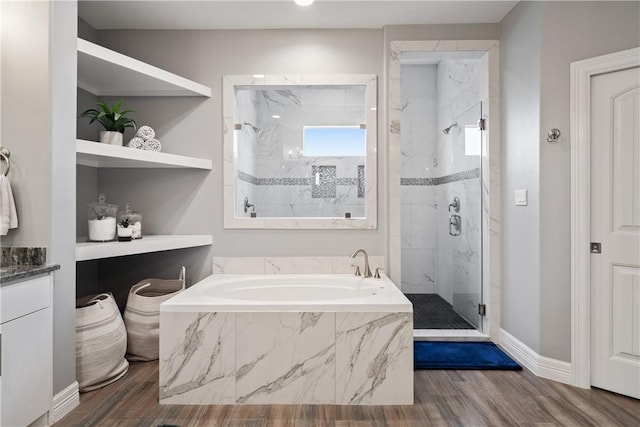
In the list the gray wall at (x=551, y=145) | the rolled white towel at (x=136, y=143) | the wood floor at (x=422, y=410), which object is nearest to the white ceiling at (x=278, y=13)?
the gray wall at (x=551, y=145)

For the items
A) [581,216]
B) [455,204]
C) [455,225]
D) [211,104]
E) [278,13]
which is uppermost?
[278,13]

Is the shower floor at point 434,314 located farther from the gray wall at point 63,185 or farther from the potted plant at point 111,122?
the potted plant at point 111,122

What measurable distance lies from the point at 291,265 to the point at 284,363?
3.67 feet

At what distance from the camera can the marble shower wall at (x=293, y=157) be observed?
3.26 meters

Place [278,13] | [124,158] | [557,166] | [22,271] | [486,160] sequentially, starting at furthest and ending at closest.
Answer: [486,160]
[278,13]
[124,158]
[557,166]
[22,271]

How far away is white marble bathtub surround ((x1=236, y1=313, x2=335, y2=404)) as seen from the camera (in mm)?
2182

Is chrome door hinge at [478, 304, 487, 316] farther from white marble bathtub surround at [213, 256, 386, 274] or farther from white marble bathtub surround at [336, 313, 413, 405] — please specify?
white marble bathtub surround at [336, 313, 413, 405]

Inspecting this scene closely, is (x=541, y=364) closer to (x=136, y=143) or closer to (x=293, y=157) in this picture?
(x=293, y=157)

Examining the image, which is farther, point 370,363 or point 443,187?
point 443,187

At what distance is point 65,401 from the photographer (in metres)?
2.07

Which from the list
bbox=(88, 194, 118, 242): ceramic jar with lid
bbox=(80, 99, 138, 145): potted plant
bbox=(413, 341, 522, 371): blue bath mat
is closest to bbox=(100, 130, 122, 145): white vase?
bbox=(80, 99, 138, 145): potted plant

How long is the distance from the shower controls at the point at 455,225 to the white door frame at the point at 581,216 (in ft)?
4.86

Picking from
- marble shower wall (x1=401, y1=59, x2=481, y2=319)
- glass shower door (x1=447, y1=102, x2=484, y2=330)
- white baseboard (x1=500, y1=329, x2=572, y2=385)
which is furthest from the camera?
marble shower wall (x1=401, y1=59, x2=481, y2=319)

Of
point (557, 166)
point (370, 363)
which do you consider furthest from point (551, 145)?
point (370, 363)
